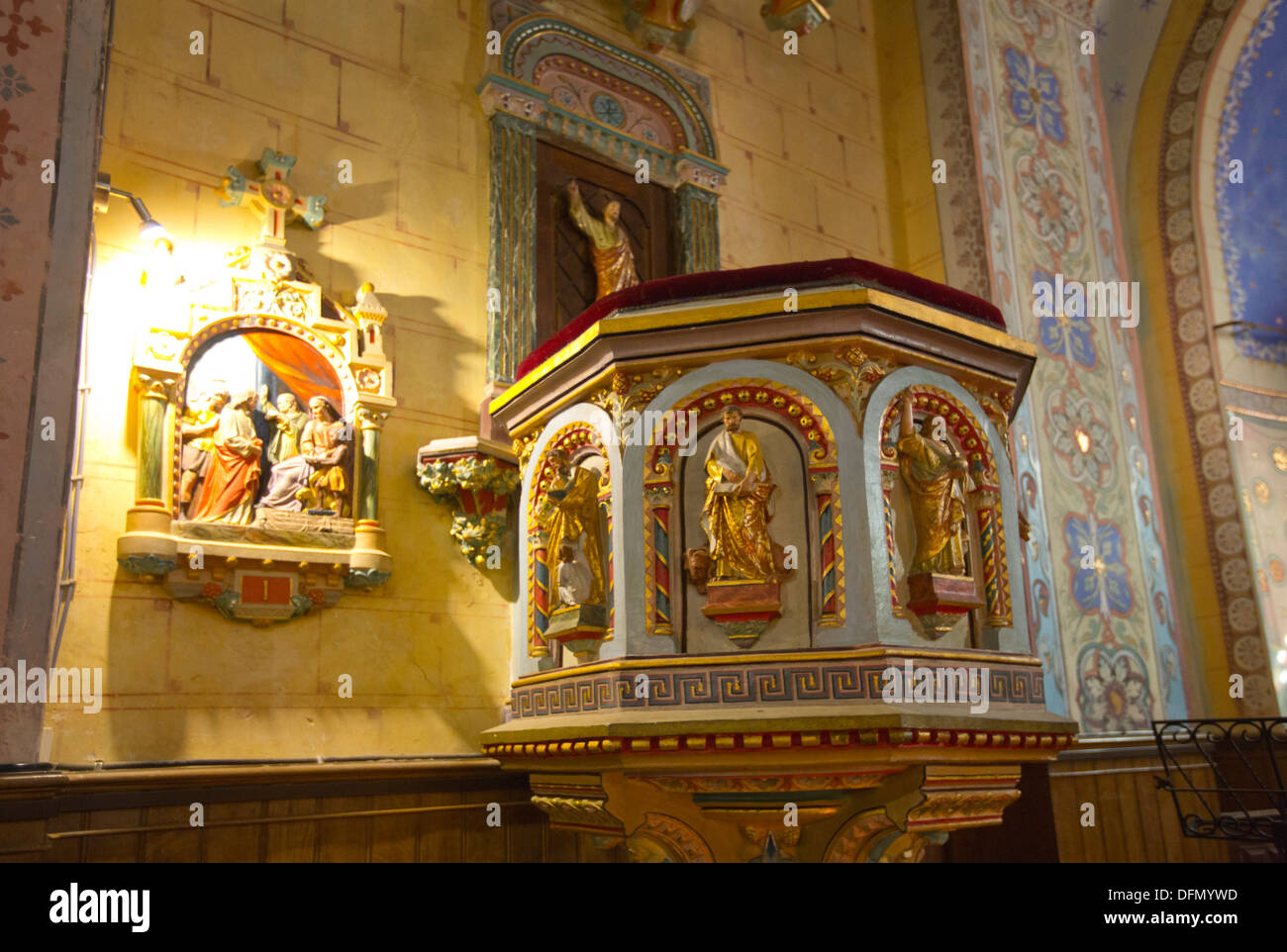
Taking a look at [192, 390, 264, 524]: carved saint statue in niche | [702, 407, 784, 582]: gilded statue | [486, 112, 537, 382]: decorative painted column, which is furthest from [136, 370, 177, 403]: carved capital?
[702, 407, 784, 582]: gilded statue

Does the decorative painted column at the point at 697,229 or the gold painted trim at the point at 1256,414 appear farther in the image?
the gold painted trim at the point at 1256,414

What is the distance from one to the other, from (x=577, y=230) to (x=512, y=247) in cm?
61

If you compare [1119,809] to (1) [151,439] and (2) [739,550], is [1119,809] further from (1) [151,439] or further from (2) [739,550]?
(1) [151,439]

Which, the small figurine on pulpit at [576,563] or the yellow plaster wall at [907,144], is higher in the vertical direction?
the yellow plaster wall at [907,144]

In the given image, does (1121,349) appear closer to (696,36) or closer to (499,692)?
(696,36)

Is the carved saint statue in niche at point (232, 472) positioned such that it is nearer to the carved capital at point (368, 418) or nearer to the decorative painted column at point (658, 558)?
the carved capital at point (368, 418)

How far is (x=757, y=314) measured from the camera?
390cm

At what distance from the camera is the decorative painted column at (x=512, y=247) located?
5.82 metres

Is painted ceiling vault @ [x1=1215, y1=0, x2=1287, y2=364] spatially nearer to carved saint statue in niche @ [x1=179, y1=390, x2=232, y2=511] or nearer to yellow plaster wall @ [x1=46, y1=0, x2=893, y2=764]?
yellow plaster wall @ [x1=46, y1=0, x2=893, y2=764]

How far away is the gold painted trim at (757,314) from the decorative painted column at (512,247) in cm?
159

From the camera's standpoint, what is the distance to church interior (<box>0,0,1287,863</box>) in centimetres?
362

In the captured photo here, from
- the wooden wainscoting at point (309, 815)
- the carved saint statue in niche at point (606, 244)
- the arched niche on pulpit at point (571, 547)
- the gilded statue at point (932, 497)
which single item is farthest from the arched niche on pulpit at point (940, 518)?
the carved saint statue in niche at point (606, 244)

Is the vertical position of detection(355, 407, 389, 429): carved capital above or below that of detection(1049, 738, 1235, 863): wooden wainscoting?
above

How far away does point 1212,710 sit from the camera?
313 inches
